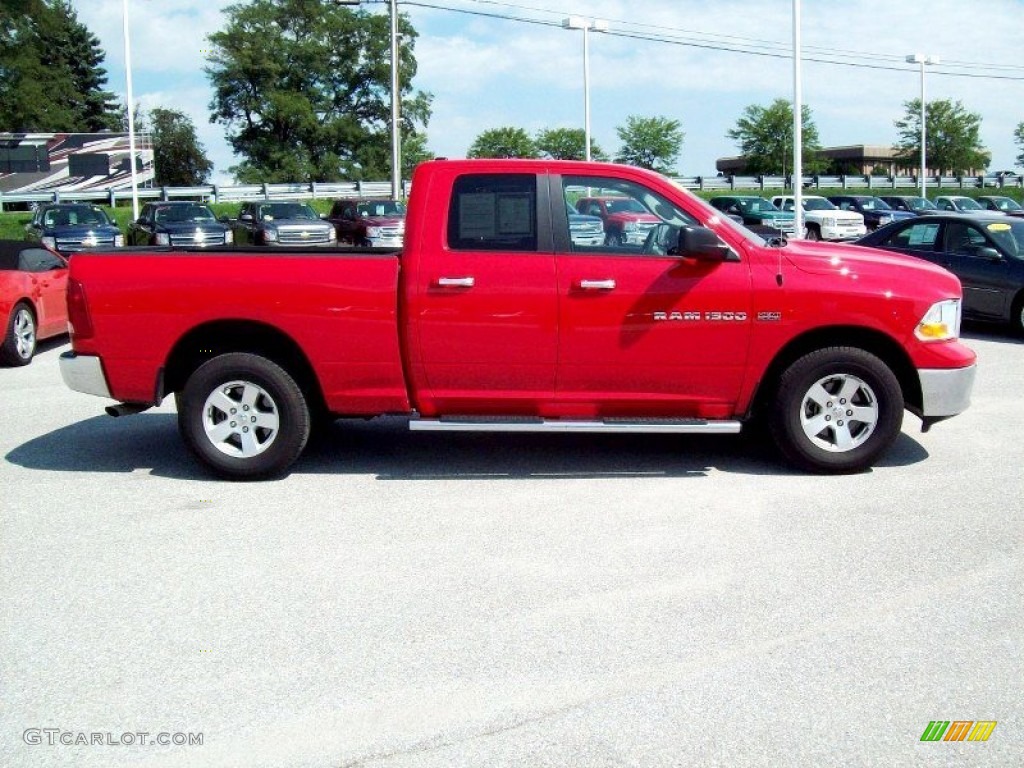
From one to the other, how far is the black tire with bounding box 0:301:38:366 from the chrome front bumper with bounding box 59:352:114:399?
5725mm

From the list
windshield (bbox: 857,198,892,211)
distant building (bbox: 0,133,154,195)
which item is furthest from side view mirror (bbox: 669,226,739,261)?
distant building (bbox: 0,133,154,195)

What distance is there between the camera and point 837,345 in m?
7.12

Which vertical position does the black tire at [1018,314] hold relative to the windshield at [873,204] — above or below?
below

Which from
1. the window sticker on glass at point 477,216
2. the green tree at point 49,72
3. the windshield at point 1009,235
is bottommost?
the windshield at point 1009,235

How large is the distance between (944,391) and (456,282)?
123 inches

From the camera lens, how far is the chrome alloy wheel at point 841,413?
707cm

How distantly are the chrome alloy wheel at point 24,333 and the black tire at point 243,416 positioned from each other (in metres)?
6.39

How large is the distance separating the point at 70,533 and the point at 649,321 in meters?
3.54

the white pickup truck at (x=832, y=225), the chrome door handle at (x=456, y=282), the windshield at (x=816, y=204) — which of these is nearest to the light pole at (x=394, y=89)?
the white pickup truck at (x=832, y=225)

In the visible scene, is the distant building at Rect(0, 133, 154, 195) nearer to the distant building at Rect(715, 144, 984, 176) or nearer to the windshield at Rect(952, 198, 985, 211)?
the windshield at Rect(952, 198, 985, 211)

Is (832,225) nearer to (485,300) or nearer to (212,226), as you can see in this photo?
(212,226)

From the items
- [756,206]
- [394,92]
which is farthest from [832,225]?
[394,92]

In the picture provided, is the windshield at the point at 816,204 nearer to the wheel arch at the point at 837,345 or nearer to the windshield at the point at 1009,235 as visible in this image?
the windshield at the point at 1009,235

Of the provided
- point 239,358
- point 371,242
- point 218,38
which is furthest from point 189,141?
point 239,358
